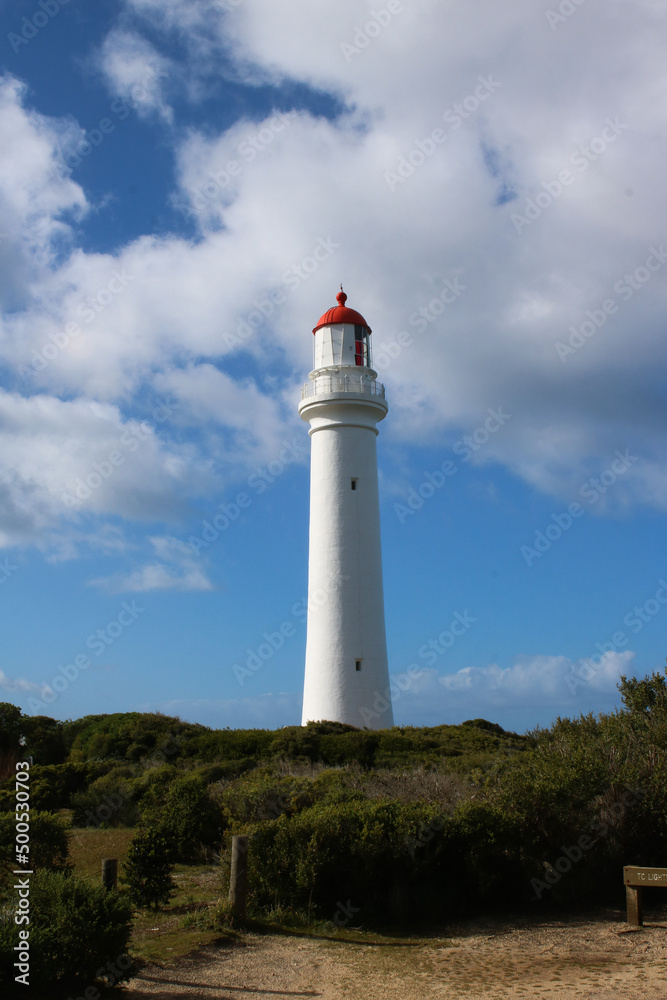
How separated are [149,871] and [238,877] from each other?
5.19ft

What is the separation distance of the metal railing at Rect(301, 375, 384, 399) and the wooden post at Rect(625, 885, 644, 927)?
17357 millimetres

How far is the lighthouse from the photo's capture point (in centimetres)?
2336

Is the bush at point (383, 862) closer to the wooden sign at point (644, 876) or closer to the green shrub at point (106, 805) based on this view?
the wooden sign at point (644, 876)

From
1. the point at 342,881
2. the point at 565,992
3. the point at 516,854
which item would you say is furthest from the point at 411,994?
the point at 516,854

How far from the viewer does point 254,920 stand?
33.9 feet

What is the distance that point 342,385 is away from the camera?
25297 millimetres

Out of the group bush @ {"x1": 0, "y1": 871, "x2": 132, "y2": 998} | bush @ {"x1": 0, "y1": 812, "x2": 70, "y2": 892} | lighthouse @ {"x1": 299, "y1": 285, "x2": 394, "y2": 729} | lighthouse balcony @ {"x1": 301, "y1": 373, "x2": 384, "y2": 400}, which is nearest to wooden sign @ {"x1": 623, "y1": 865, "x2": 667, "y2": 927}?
bush @ {"x1": 0, "y1": 871, "x2": 132, "y2": 998}

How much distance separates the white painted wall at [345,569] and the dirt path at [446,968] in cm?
1302

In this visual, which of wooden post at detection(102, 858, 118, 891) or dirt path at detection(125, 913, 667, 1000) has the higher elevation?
wooden post at detection(102, 858, 118, 891)

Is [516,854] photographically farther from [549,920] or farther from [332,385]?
[332,385]

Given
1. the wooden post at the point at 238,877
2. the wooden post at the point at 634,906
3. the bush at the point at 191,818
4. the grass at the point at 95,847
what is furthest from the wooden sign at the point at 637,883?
the grass at the point at 95,847

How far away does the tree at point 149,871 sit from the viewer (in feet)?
35.7

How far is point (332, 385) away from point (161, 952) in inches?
735

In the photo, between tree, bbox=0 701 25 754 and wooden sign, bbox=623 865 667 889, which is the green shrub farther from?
wooden sign, bbox=623 865 667 889
